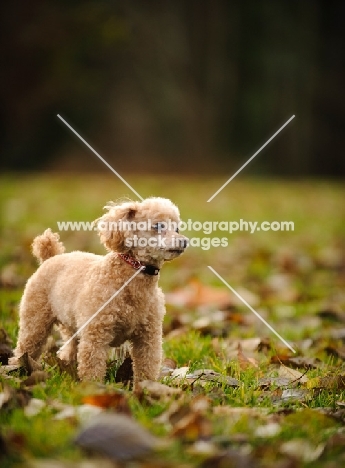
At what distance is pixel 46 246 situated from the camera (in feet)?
13.0

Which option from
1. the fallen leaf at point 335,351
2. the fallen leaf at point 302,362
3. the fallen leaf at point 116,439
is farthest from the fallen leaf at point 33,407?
the fallen leaf at point 335,351

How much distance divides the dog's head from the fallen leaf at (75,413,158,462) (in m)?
1.04

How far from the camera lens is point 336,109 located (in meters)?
25.9

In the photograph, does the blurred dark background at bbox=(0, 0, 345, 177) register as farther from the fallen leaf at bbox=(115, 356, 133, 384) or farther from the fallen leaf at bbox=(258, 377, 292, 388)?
the fallen leaf at bbox=(258, 377, 292, 388)

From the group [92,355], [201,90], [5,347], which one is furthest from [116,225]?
[201,90]

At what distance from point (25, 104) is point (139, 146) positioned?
509 cm

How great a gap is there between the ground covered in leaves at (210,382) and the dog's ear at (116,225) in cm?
69

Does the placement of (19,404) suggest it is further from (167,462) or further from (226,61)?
(226,61)

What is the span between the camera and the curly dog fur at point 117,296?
3.29 m

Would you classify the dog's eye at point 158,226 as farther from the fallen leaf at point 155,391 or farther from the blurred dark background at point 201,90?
the blurred dark background at point 201,90

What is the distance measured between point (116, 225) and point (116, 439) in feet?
4.08

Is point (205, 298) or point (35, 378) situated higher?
point (205, 298)

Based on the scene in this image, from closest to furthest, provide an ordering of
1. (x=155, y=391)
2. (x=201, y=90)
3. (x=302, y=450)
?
(x=302, y=450) < (x=155, y=391) < (x=201, y=90)

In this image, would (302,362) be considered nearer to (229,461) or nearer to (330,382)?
(330,382)
